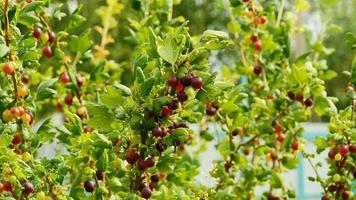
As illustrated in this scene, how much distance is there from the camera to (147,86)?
1.73m

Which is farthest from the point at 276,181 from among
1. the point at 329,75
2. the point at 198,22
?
the point at 198,22

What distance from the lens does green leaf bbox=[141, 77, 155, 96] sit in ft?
5.66

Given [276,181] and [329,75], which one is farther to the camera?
[329,75]

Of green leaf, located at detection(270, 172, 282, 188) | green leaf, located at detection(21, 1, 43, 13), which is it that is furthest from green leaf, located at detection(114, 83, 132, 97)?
green leaf, located at detection(270, 172, 282, 188)

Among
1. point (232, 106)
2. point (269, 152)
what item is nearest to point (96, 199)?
point (232, 106)

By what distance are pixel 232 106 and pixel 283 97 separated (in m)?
0.26

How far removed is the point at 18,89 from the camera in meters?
2.14

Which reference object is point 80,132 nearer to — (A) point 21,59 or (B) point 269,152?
(A) point 21,59

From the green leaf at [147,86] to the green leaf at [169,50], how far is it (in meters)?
0.06

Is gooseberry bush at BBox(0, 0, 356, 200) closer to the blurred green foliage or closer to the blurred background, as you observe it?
the blurred background

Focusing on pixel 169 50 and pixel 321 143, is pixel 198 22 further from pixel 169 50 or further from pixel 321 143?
pixel 169 50

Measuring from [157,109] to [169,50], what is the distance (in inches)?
5.7

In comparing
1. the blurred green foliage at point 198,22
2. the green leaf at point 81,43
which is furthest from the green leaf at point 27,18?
the blurred green foliage at point 198,22

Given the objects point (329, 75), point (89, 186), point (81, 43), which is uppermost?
point (329, 75)
